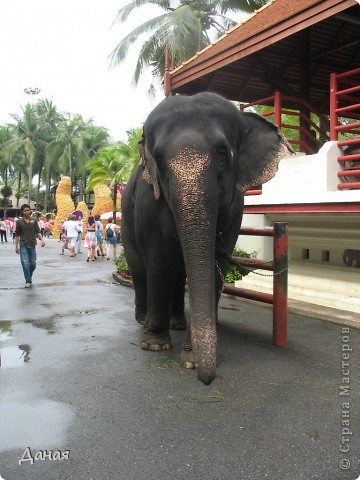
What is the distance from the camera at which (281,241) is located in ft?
15.9

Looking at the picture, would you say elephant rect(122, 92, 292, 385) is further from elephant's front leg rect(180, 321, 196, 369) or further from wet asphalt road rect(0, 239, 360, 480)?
wet asphalt road rect(0, 239, 360, 480)

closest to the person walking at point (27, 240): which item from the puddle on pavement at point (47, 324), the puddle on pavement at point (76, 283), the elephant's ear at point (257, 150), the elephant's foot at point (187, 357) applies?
the puddle on pavement at point (76, 283)

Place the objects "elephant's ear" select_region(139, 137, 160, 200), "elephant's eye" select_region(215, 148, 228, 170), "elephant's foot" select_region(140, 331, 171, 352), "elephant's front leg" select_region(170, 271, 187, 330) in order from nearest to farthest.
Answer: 1. "elephant's eye" select_region(215, 148, 228, 170)
2. "elephant's ear" select_region(139, 137, 160, 200)
3. "elephant's foot" select_region(140, 331, 171, 352)
4. "elephant's front leg" select_region(170, 271, 187, 330)

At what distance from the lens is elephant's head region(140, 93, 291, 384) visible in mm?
2986

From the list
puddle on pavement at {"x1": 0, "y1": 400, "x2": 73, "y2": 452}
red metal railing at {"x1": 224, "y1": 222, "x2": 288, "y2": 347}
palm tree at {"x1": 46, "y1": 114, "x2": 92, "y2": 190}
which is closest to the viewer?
puddle on pavement at {"x1": 0, "y1": 400, "x2": 73, "y2": 452}

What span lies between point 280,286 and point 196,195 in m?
2.16

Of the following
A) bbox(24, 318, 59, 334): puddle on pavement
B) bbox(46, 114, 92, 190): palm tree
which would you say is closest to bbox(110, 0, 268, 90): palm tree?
bbox(24, 318, 59, 334): puddle on pavement

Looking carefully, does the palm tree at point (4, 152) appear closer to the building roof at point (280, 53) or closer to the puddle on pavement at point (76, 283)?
the puddle on pavement at point (76, 283)

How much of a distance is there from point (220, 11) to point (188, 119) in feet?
71.4

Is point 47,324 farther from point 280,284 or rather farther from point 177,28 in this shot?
point 177,28

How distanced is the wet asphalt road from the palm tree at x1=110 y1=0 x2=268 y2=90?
15420mm

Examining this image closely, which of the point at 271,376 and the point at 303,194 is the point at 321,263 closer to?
the point at 303,194

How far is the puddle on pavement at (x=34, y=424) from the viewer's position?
106 inches

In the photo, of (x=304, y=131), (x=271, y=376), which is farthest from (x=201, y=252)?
(x=304, y=131)
